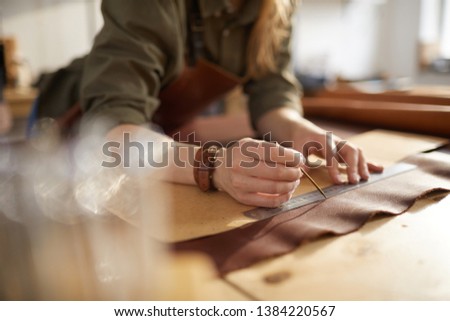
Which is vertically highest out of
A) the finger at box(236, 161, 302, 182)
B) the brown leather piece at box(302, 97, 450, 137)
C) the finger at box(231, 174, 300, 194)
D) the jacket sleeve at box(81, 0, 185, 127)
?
the jacket sleeve at box(81, 0, 185, 127)

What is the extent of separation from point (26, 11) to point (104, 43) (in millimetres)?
1025

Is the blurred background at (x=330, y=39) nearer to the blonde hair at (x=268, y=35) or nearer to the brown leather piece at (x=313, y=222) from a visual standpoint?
the blonde hair at (x=268, y=35)

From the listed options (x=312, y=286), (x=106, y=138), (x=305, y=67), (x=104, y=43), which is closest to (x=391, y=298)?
(x=312, y=286)

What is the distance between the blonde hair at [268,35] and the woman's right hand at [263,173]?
16.2 inches

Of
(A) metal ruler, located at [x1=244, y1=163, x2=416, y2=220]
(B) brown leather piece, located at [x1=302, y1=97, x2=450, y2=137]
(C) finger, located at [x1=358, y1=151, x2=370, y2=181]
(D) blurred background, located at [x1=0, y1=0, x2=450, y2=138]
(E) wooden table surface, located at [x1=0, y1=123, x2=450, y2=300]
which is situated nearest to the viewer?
(E) wooden table surface, located at [x1=0, y1=123, x2=450, y2=300]

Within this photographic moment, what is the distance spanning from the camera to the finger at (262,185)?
1.45 ft

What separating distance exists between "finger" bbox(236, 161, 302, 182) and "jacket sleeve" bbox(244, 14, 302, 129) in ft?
1.27

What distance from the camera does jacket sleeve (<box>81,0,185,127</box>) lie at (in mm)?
585

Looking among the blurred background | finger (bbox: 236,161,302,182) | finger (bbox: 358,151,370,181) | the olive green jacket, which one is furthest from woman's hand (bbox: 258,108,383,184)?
the blurred background

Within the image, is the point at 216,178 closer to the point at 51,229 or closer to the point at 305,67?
the point at 51,229

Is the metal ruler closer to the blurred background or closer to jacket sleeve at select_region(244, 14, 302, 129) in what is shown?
jacket sleeve at select_region(244, 14, 302, 129)

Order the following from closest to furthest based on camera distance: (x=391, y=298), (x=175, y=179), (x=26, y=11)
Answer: (x=391, y=298) < (x=175, y=179) < (x=26, y=11)

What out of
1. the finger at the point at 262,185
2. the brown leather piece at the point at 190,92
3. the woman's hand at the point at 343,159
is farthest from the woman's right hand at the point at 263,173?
the brown leather piece at the point at 190,92

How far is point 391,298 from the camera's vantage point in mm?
299
